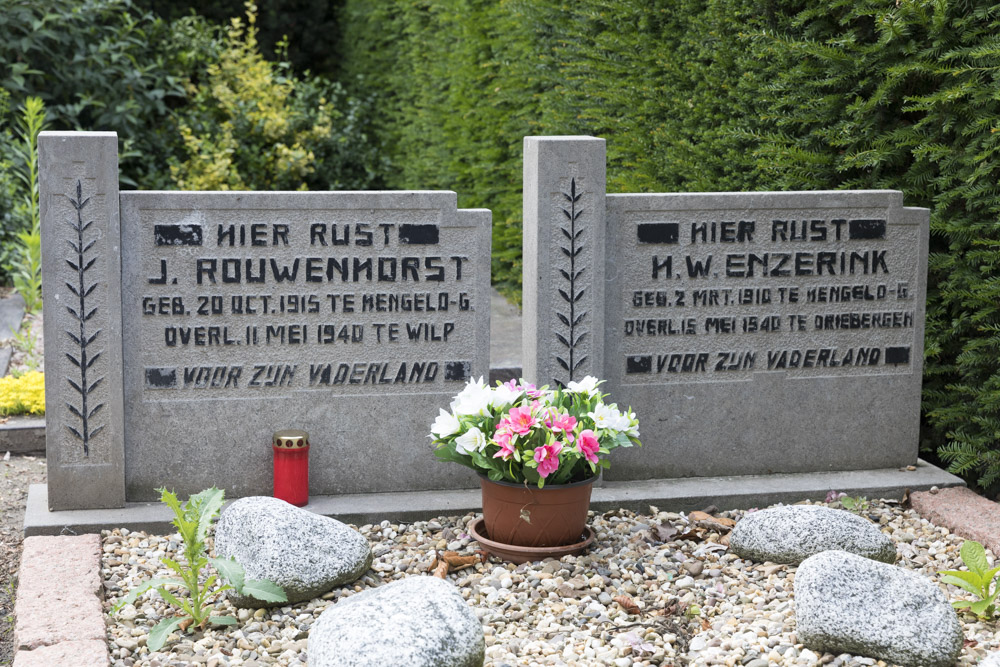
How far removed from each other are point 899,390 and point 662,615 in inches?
79.0

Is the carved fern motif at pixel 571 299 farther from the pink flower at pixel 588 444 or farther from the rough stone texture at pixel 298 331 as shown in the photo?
the pink flower at pixel 588 444

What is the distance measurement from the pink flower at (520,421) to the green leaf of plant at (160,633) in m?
1.25

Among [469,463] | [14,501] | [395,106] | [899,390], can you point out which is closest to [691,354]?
[899,390]

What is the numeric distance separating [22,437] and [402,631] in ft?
11.2

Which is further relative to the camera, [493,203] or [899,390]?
[493,203]

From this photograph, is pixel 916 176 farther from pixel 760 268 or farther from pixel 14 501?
pixel 14 501

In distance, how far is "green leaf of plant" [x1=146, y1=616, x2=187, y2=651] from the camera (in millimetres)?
3230

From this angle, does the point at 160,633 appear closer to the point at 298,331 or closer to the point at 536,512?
the point at 536,512

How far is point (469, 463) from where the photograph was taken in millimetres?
3947

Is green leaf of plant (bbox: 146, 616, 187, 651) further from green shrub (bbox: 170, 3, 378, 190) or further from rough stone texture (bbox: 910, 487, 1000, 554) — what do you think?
green shrub (bbox: 170, 3, 378, 190)

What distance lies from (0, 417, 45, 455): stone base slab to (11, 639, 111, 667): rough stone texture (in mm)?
2519

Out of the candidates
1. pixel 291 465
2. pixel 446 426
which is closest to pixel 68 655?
pixel 291 465

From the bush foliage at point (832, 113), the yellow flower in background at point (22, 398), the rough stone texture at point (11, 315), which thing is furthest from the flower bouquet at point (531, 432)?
the rough stone texture at point (11, 315)

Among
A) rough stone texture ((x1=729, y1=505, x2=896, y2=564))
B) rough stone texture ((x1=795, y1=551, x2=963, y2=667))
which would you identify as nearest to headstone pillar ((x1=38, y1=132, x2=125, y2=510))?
rough stone texture ((x1=729, y1=505, x2=896, y2=564))
